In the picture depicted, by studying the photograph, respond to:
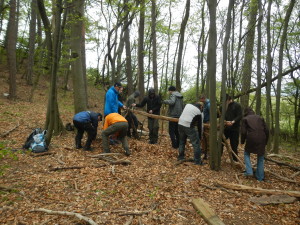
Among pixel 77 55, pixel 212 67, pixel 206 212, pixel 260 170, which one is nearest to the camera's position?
pixel 206 212

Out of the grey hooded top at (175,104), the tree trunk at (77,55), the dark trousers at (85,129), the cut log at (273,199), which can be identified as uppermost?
the tree trunk at (77,55)

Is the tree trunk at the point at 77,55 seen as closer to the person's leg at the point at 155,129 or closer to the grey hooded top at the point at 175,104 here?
the person's leg at the point at 155,129

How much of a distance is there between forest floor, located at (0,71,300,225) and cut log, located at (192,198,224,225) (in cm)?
10

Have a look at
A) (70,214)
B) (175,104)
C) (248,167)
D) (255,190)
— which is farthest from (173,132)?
(70,214)

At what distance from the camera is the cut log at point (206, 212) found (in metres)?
3.42

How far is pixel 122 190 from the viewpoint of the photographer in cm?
435

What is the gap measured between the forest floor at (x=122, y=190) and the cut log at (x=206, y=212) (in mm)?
96

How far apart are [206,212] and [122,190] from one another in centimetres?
170

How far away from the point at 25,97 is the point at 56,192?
1234 centimetres

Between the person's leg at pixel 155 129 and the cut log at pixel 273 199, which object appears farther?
the person's leg at pixel 155 129

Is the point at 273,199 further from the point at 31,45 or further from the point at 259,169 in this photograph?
the point at 31,45

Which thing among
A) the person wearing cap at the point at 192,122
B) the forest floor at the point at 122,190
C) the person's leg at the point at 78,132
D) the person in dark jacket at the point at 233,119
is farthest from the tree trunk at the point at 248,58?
the person's leg at the point at 78,132

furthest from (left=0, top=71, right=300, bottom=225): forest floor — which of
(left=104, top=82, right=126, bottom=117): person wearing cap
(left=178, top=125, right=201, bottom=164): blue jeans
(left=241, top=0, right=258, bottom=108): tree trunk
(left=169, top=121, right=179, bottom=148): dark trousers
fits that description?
(left=241, top=0, right=258, bottom=108): tree trunk

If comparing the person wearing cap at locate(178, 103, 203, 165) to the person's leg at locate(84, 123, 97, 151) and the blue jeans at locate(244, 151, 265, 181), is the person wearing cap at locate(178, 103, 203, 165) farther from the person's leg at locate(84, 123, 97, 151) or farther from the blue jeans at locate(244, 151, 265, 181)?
the person's leg at locate(84, 123, 97, 151)
